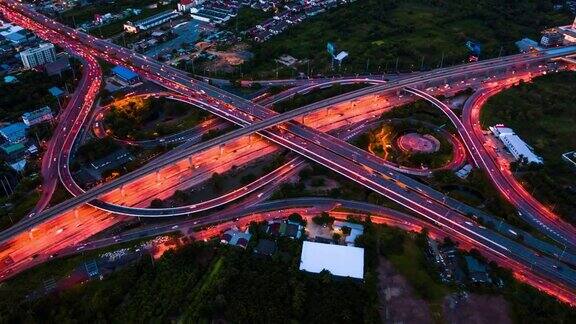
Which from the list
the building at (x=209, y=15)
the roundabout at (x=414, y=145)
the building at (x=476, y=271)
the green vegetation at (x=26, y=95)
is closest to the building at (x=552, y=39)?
the roundabout at (x=414, y=145)

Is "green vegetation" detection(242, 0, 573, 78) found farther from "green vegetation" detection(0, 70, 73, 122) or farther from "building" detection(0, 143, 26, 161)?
"building" detection(0, 143, 26, 161)

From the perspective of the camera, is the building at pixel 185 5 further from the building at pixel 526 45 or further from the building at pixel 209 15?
the building at pixel 526 45

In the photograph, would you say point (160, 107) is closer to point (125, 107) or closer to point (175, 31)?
point (125, 107)

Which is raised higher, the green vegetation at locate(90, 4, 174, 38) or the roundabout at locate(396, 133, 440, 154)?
the green vegetation at locate(90, 4, 174, 38)

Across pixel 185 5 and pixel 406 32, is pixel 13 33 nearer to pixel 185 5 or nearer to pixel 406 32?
pixel 185 5

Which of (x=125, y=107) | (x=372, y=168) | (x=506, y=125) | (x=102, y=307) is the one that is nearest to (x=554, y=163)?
(x=506, y=125)

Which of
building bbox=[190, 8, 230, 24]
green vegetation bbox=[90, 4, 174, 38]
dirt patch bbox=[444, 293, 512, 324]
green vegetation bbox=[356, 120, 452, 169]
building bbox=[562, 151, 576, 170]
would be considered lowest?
dirt patch bbox=[444, 293, 512, 324]

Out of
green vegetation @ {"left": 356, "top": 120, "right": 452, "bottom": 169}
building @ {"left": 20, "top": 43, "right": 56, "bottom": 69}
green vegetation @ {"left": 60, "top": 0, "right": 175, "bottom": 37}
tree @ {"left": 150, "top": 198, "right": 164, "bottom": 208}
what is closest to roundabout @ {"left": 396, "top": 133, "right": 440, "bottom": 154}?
green vegetation @ {"left": 356, "top": 120, "right": 452, "bottom": 169}

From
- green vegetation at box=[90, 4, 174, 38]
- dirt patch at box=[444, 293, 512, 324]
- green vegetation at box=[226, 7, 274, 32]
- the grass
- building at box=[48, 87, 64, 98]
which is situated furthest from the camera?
green vegetation at box=[226, 7, 274, 32]
